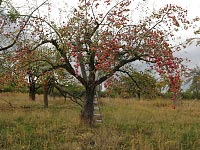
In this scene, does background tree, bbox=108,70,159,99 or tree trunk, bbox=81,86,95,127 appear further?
tree trunk, bbox=81,86,95,127

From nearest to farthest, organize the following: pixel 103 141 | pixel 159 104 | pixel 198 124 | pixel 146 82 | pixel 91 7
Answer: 1. pixel 103 141
2. pixel 91 7
3. pixel 146 82
4. pixel 198 124
5. pixel 159 104

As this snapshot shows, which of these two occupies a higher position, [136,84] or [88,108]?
[136,84]

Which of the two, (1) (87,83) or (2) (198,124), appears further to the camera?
(2) (198,124)

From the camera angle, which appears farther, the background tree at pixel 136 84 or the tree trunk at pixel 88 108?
the tree trunk at pixel 88 108

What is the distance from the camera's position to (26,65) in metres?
12.5

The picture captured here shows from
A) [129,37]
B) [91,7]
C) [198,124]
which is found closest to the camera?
[129,37]

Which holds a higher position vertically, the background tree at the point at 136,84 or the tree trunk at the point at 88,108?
the background tree at the point at 136,84

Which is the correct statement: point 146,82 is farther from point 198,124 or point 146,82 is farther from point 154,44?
point 198,124

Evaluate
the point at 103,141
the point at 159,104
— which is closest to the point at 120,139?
the point at 103,141

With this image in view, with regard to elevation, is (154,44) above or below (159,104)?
above

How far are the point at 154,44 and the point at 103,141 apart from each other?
3.90 m

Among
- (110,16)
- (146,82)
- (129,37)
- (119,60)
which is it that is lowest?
(146,82)

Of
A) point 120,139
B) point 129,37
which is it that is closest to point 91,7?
point 129,37

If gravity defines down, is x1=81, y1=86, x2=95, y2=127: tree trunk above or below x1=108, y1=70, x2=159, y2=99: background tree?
below
